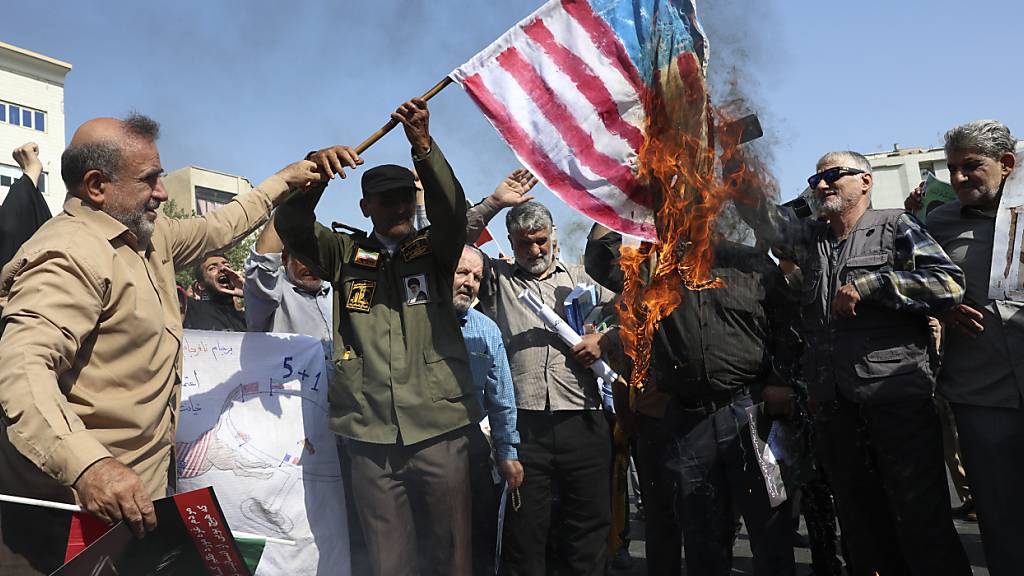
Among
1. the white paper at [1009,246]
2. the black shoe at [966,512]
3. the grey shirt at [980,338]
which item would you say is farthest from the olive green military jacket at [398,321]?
the black shoe at [966,512]

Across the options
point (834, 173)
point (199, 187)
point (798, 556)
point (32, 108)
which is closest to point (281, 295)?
point (834, 173)

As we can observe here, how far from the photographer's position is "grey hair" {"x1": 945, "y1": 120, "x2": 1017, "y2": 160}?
3.63 m

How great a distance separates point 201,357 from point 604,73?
261 centimetres

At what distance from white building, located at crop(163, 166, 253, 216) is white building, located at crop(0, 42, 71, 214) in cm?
1190

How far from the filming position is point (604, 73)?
3.82 meters

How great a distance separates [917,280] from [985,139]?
0.83 meters

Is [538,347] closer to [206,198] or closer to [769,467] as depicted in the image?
[769,467]

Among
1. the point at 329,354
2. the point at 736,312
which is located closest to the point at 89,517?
the point at 329,354

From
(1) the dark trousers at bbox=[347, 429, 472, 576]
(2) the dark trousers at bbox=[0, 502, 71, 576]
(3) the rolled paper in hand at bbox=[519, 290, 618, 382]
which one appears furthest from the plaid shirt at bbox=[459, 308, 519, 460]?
(2) the dark trousers at bbox=[0, 502, 71, 576]

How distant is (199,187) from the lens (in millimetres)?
63375

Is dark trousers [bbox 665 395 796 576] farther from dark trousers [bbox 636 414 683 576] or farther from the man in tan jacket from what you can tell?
the man in tan jacket

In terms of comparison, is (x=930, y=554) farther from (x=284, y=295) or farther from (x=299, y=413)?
(x=284, y=295)

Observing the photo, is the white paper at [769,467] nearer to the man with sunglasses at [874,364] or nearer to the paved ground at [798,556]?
the man with sunglasses at [874,364]

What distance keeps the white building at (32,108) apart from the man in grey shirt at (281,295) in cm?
4733
